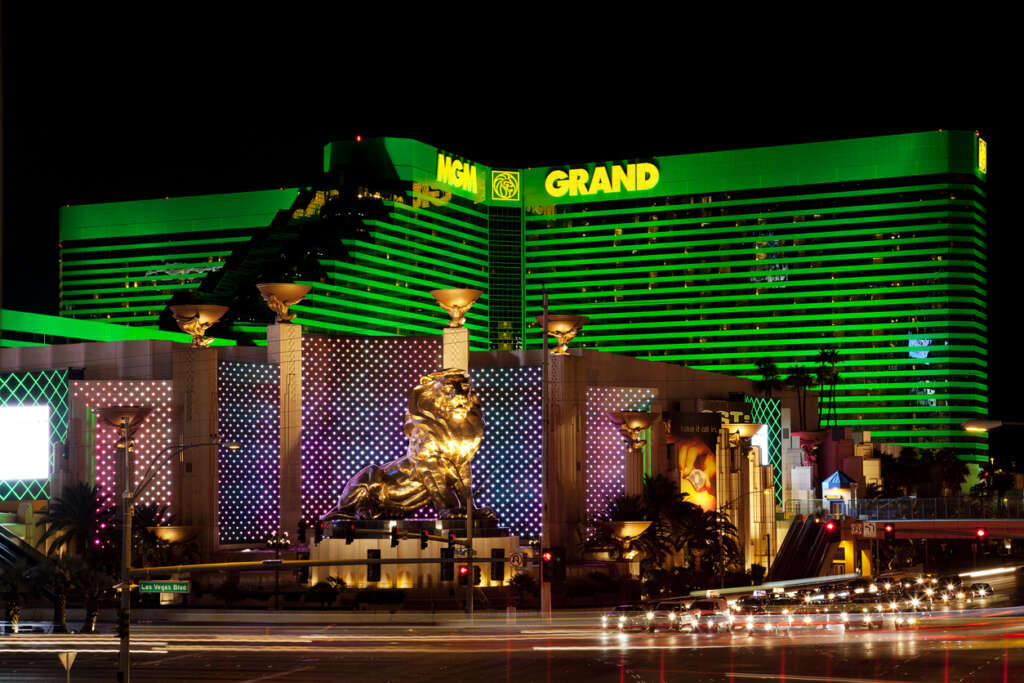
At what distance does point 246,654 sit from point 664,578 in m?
37.4

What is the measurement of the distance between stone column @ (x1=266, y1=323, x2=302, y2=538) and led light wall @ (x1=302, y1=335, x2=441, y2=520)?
2.59 feet

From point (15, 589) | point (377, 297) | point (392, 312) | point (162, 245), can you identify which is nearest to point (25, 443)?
point (15, 589)

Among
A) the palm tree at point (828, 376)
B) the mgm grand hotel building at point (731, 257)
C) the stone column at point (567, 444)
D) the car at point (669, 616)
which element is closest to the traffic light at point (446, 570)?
the car at point (669, 616)

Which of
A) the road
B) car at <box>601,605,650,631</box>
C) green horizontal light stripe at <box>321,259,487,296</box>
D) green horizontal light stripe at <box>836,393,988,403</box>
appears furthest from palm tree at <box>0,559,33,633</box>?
green horizontal light stripe at <box>836,393,988,403</box>

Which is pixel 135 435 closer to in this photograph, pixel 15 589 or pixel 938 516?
pixel 15 589

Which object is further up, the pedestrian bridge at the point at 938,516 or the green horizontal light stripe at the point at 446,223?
the green horizontal light stripe at the point at 446,223

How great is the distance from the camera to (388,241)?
161375 millimetres

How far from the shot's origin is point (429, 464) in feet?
238

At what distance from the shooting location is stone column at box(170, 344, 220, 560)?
75375 mm

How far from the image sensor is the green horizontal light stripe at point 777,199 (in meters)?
182

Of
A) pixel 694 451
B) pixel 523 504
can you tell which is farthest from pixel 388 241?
pixel 523 504

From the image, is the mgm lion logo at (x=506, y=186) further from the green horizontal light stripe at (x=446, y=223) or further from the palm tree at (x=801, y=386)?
the palm tree at (x=801, y=386)

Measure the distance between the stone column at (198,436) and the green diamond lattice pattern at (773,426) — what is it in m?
46.8

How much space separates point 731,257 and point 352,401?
112913 millimetres
